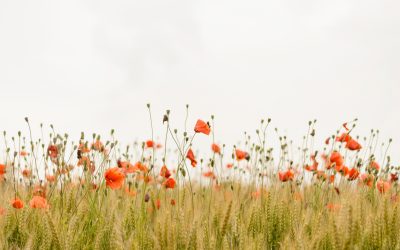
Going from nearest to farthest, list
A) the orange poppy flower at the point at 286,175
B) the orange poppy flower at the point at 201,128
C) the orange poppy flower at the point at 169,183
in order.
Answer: the orange poppy flower at the point at 201,128
the orange poppy flower at the point at 169,183
the orange poppy flower at the point at 286,175

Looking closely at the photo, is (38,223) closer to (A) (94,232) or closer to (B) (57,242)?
(A) (94,232)

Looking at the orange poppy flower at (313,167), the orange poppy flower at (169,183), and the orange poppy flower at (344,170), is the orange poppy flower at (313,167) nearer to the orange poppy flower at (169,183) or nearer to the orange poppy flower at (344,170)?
the orange poppy flower at (344,170)

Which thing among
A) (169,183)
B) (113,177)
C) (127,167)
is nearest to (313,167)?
(169,183)

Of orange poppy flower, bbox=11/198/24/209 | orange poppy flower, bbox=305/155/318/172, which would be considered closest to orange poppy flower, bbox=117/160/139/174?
orange poppy flower, bbox=11/198/24/209

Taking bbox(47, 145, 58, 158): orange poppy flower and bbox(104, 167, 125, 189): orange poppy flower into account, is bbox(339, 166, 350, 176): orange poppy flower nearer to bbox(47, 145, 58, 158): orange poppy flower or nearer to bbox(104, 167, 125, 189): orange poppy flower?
bbox(104, 167, 125, 189): orange poppy flower

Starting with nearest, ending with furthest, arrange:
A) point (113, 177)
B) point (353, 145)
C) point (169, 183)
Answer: point (113, 177), point (169, 183), point (353, 145)

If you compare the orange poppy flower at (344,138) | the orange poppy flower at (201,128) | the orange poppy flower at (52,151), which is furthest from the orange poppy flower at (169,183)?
the orange poppy flower at (344,138)

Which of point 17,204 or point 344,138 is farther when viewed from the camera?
point 344,138

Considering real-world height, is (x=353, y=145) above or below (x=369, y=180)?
above

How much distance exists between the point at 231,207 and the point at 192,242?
15.8 inches

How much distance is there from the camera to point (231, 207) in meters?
2.81

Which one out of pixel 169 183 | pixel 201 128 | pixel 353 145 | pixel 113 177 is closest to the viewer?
pixel 113 177

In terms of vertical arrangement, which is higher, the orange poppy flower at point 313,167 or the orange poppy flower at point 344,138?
the orange poppy flower at point 344,138

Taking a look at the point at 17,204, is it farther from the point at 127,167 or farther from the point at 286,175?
the point at 286,175
